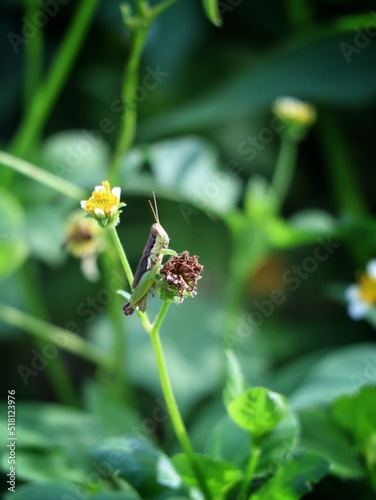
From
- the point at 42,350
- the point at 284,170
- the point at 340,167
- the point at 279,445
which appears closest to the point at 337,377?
the point at 279,445

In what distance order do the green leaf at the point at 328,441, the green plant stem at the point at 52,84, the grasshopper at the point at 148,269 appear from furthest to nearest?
1. the green plant stem at the point at 52,84
2. the green leaf at the point at 328,441
3. the grasshopper at the point at 148,269

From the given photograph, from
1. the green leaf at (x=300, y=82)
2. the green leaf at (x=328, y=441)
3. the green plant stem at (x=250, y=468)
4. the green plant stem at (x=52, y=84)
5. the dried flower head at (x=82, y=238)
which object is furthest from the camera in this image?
the green leaf at (x=300, y=82)

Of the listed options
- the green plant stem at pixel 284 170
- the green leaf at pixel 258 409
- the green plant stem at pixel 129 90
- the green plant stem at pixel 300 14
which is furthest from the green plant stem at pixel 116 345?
the green plant stem at pixel 300 14

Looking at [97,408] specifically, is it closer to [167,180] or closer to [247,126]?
[167,180]

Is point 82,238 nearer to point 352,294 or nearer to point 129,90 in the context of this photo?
point 129,90

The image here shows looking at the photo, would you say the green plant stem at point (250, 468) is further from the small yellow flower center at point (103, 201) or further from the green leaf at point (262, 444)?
the small yellow flower center at point (103, 201)

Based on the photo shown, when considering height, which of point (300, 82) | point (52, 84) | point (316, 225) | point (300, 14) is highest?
point (300, 14)
